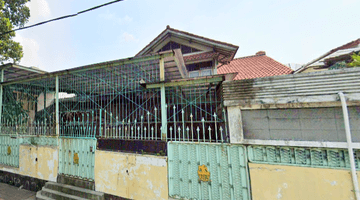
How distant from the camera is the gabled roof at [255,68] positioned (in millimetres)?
8266

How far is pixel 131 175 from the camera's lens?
3.57 meters

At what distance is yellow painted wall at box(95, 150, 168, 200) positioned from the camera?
3.32 m

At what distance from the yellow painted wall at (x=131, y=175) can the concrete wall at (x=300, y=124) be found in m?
2.06

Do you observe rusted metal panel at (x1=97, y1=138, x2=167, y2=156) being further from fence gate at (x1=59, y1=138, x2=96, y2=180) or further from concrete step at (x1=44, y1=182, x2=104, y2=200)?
concrete step at (x1=44, y1=182, x2=104, y2=200)

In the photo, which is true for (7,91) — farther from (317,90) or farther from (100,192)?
(317,90)

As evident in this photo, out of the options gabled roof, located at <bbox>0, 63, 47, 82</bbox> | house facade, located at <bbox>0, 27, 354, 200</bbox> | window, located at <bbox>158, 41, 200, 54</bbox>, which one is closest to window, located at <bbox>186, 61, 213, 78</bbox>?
window, located at <bbox>158, 41, 200, 54</bbox>

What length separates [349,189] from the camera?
2229mm

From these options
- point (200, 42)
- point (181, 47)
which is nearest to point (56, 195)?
point (181, 47)

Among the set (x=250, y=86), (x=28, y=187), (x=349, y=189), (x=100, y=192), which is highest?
(x=250, y=86)

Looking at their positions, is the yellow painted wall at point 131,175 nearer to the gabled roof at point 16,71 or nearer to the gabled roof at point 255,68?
the gabled roof at point 16,71

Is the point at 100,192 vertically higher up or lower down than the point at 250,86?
lower down

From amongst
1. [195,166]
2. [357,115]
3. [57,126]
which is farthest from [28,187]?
[357,115]

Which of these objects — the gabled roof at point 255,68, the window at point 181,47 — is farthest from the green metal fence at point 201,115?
the gabled roof at point 255,68

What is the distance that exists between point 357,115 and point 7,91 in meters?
11.1
